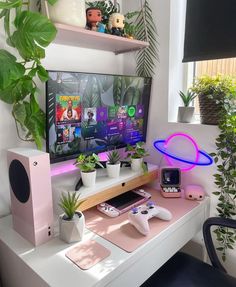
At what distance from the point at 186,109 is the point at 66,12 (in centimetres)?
91

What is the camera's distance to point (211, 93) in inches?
55.1

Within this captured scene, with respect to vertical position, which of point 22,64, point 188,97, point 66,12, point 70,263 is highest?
point 66,12

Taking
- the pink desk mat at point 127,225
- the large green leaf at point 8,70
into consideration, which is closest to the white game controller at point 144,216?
the pink desk mat at point 127,225

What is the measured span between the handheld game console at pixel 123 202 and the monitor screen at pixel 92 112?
0.31 metres

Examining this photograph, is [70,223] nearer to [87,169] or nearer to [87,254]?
[87,254]

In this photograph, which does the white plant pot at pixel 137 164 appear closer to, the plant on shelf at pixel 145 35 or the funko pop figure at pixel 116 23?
the plant on shelf at pixel 145 35

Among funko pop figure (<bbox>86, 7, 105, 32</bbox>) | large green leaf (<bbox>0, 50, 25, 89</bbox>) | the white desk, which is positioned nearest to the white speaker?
the white desk

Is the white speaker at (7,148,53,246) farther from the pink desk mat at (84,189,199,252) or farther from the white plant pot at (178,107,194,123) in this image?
the white plant pot at (178,107,194,123)

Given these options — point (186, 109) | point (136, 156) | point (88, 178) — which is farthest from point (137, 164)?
point (186, 109)

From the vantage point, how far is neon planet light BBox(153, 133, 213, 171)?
147cm

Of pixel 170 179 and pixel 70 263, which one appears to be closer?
pixel 70 263

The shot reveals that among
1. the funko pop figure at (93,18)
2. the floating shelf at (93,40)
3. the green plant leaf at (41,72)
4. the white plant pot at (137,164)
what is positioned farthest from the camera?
the white plant pot at (137,164)

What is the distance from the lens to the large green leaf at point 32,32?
0.97m

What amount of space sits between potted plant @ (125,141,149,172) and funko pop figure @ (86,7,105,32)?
725 mm
